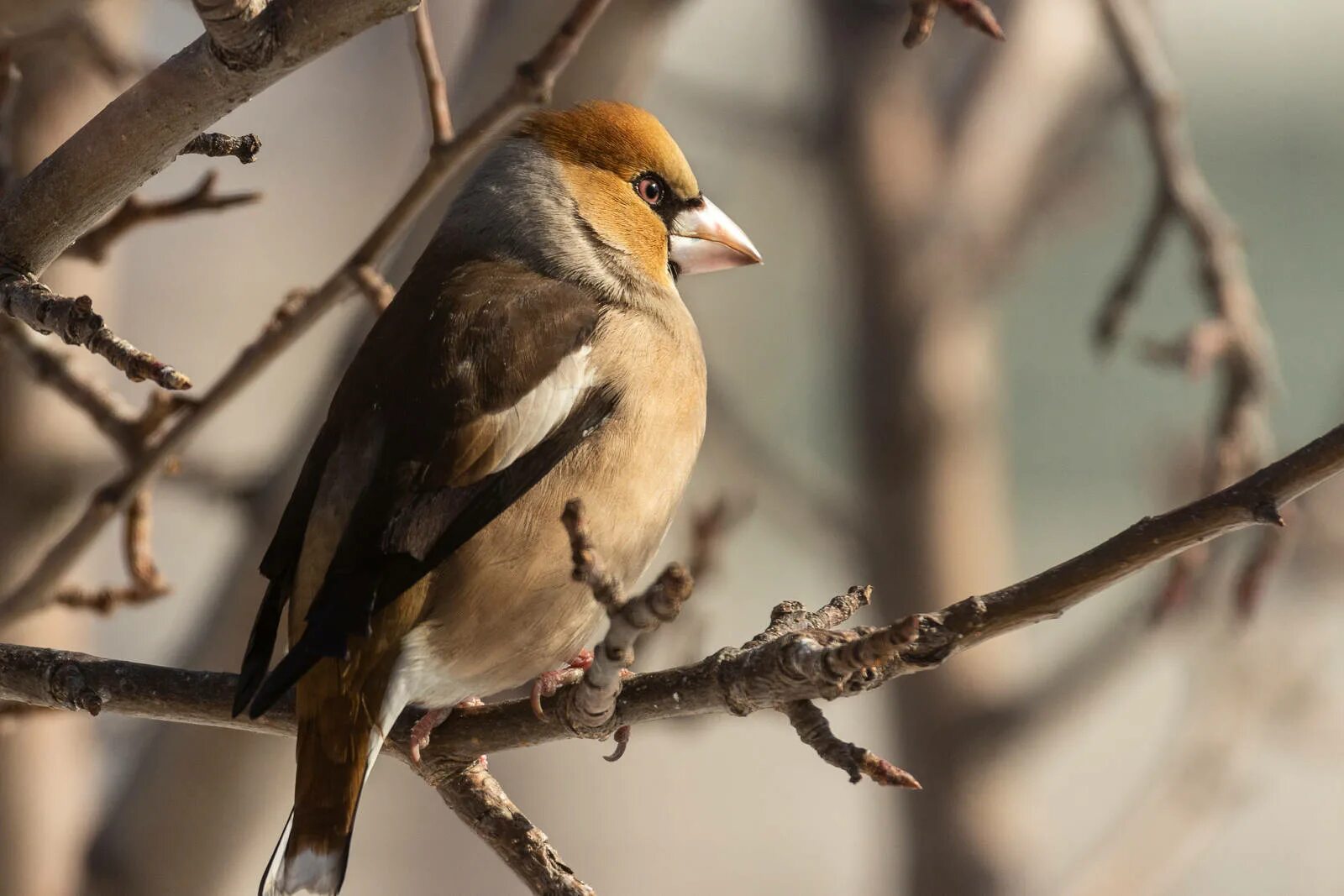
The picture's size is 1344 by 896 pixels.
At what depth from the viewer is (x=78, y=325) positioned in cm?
165

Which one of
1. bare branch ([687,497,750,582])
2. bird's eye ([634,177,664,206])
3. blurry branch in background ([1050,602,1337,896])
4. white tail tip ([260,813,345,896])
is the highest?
bird's eye ([634,177,664,206])

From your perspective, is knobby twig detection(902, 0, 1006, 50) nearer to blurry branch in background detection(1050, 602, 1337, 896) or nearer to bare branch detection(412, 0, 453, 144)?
bare branch detection(412, 0, 453, 144)

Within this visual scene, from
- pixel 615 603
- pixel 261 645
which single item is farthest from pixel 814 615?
pixel 261 645

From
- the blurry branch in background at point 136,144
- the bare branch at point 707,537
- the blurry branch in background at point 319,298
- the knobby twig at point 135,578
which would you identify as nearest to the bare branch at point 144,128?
the blurry branch in background at point 136,144

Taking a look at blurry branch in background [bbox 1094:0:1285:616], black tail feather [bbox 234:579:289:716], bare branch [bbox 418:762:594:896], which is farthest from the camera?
blurry branch in background [bbox 1094:0:1285:616]

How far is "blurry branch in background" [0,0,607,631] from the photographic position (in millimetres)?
2029

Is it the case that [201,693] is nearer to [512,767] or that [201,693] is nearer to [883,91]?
[883,91]

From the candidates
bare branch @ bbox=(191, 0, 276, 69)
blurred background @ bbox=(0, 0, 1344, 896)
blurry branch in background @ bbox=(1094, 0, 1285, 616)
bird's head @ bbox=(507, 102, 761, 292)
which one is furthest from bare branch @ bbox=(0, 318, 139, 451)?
blurry branch in background @ bbox=(1094, 0, 1285, 616)

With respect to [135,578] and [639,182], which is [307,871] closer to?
[135,578]

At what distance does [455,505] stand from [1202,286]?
5.80 ft

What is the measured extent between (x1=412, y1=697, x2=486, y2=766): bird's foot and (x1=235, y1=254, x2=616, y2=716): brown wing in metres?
0.14

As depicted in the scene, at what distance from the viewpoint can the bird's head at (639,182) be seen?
9.95ft

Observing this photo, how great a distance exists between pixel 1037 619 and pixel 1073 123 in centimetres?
377

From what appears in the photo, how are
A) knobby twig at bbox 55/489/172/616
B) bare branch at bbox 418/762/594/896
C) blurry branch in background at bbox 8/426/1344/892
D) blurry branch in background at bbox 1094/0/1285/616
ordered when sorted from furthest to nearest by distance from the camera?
1. blurry branch in background at bbox 1094/0/1285/616
2. knobby twig at bbox 55/489/172/616
3. bare branch at bbox 418/762/594/896
4. blurry branch in background at bbox 8/426/1344/892
